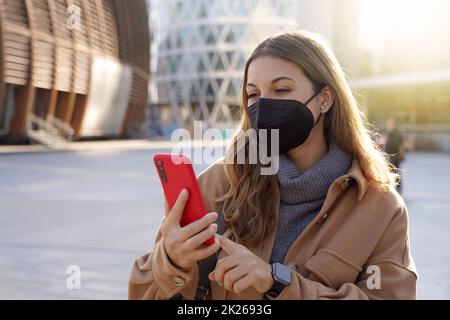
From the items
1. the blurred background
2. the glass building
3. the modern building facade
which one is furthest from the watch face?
the glass building

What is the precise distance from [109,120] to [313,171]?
37759 mm

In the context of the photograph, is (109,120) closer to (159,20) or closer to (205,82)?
(205,82)

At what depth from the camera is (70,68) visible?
97.2 ft

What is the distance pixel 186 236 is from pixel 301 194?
0.54 m

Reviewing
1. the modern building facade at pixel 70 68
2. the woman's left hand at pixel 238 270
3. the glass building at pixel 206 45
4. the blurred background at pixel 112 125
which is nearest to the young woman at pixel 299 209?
the woman's left hand at pixel 238 270

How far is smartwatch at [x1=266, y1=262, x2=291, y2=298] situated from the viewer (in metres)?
1.61

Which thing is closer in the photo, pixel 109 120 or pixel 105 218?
pixel 105 218

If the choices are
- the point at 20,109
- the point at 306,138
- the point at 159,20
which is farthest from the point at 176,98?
the point at 306,138

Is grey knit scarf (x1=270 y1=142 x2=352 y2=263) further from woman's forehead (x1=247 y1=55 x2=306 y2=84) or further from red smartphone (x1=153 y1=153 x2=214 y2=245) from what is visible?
red smartphone (x1=153 y1=153 x2=214 y2=245)

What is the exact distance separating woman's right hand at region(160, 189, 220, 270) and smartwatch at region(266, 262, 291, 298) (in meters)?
0.21

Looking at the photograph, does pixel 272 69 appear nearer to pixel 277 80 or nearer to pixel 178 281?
pixel 277 80

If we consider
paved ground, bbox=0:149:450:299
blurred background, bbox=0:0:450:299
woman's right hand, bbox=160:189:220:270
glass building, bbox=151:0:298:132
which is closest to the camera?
woman's right hand, bbox=160:189:220:270

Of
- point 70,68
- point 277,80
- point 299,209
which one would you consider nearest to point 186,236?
point 299,209
